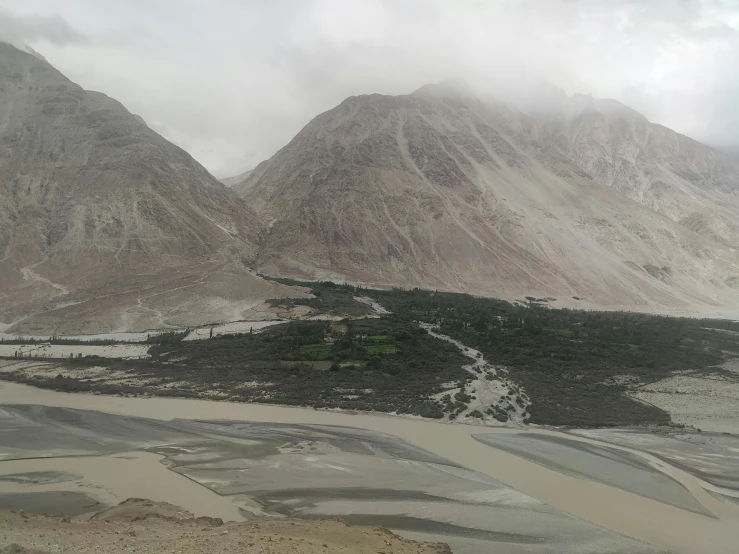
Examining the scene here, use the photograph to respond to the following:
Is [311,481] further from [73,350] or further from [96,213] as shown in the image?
[96,213]

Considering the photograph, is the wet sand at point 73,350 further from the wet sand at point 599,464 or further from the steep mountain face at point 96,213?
the wet sand at point 599,464

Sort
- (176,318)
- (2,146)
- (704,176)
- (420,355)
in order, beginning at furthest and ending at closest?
(704,176)
(2,146)
(176,318)
(420,355)

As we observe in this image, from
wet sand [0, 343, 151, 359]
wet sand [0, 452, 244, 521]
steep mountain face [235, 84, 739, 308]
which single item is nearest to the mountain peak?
steep mountain face [235, 84, 739, 308]

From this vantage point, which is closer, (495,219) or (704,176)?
(495,219)

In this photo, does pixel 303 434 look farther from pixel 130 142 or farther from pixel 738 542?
pixel 130 142

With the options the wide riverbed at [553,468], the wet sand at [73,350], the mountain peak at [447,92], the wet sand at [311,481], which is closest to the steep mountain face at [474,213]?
the mountain peak at [447,92]

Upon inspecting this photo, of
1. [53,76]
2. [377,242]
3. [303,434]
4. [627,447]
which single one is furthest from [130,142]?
[627,447]
